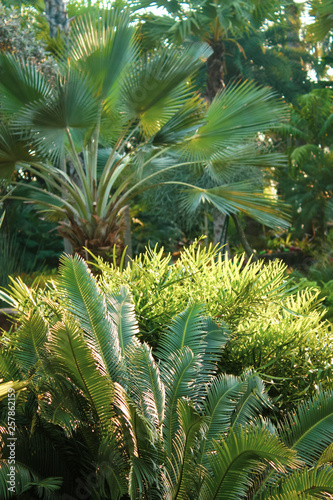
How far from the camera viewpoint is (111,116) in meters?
5.78

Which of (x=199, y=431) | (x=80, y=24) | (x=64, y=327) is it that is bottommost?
(x=199, y=431)

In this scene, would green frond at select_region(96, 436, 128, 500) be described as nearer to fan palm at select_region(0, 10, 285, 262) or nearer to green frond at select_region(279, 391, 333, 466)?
green frond at select_region(279, 391, 333, 466)

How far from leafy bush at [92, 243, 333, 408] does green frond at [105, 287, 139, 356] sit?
0.25 meters

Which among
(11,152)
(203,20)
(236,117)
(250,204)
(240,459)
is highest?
(203,20)

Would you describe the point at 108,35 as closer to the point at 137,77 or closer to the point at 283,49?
the point at 137,77

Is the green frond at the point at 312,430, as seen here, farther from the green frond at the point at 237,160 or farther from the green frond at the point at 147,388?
the green frond at the point at 237,160

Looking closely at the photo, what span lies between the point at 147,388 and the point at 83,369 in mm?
284

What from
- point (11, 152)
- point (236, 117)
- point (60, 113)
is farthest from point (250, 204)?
point (11, 152)

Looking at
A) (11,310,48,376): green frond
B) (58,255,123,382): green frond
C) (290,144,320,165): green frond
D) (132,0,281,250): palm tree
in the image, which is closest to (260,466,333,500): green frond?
(58,255,123,382): green frond

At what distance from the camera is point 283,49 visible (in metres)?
23.8

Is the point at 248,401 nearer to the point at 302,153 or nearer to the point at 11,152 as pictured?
the point at 11,152

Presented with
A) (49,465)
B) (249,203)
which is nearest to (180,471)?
(49,465)

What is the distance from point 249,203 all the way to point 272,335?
9.94ft

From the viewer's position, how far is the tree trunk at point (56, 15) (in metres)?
8.81
